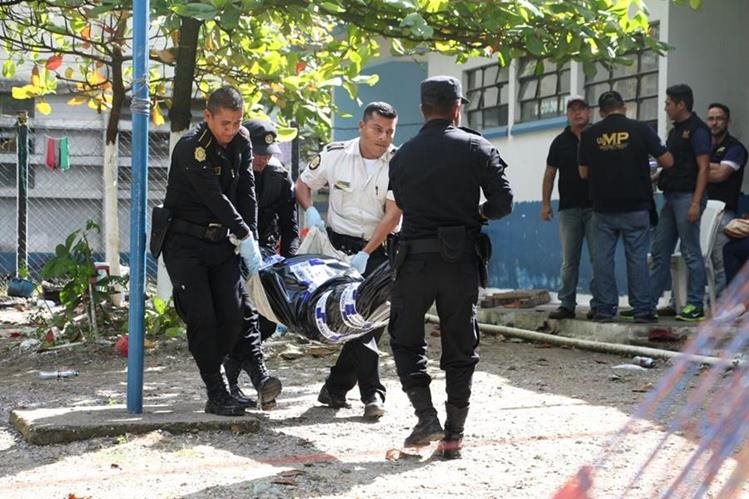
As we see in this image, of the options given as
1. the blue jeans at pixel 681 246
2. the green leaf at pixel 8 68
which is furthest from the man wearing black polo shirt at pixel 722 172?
the green leaf at pixel 8 68

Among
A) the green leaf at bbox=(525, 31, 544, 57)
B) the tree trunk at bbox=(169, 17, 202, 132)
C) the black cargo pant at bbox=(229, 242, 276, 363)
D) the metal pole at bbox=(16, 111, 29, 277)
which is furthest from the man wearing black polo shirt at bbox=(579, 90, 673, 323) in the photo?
the metal pole at bbox=(16, 111, 29, 277)

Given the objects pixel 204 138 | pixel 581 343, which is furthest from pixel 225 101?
pixel 581 343

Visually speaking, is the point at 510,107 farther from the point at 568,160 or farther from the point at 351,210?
the point at 351,210

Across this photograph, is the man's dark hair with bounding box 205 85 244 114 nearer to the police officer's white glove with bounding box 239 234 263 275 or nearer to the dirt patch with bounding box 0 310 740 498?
the police officer's white glove with bounding box 239 234 263 275

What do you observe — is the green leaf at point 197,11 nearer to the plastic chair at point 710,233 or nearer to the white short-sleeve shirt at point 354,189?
the white short-sleeve shirt at point 354,189

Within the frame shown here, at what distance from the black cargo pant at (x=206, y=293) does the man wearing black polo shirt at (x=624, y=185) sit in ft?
14.6

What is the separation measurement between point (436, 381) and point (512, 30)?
2579 millimetres

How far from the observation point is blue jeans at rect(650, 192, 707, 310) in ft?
31.2

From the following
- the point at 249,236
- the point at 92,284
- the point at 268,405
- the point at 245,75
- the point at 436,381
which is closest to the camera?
the point at 249,236

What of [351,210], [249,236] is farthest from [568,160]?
[249,236]

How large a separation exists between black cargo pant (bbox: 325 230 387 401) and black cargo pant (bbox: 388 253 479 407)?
103 cm

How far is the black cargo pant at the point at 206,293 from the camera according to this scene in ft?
19.0

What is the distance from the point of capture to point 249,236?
580 centimetres

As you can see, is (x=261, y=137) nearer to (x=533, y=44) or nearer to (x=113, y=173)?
(x=533, y=44)
